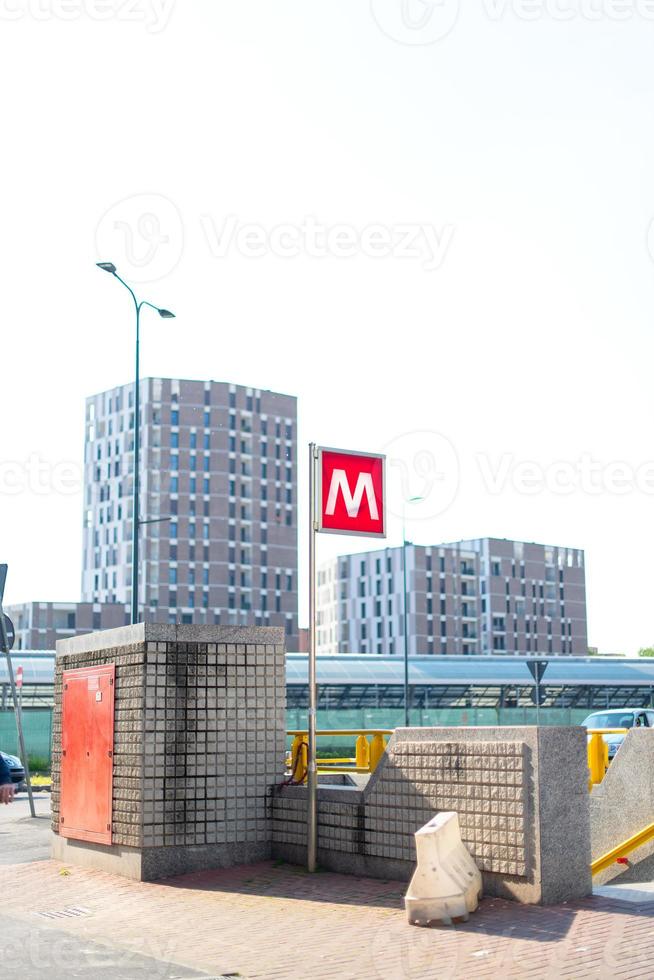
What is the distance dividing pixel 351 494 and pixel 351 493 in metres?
0.01

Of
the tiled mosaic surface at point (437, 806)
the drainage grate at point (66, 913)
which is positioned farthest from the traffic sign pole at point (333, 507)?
the drainage grate at point (66, 913)

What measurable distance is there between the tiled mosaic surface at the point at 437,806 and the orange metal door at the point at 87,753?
210cm

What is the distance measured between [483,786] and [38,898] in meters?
4.41

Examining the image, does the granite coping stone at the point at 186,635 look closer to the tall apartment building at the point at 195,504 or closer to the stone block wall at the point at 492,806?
the stone block wall at the point at 492,806

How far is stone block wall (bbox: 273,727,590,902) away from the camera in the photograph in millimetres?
8828

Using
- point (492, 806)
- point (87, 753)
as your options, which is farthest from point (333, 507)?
point (87, 753)

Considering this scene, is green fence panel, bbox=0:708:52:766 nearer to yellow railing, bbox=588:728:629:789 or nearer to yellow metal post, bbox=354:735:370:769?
yellow metal post, bbox=354:735:370:769

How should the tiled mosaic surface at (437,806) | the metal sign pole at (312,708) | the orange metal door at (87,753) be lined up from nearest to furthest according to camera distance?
the tiled mosaic surface at (437,806) < the metal sign pole at (312,708) < the orange metal door at (87,753)

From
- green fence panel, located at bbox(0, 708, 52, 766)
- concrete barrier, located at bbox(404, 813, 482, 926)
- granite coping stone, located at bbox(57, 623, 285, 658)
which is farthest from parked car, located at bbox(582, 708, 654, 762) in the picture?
concrete barrier, located at bbox(404, 813, 482, 926)

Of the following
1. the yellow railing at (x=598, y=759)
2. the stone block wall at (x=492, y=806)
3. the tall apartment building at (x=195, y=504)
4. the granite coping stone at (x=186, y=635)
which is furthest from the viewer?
the tall apartment building at (x=195, y=504)

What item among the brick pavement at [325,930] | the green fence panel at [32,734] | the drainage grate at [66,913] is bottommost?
the green fence panel at [32,734]

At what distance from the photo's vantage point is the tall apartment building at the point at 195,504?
424 ft

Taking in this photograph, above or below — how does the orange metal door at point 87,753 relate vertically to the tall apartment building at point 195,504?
below

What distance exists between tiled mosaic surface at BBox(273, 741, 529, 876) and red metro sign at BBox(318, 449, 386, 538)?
7.30ft
